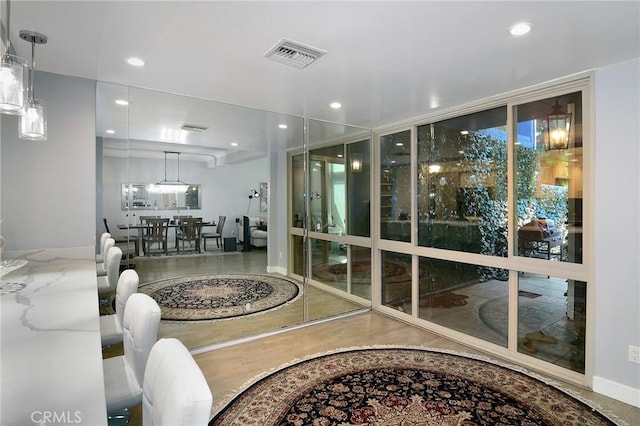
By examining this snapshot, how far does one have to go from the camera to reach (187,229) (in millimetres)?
4434

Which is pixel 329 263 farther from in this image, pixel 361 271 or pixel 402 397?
pixel 402 397

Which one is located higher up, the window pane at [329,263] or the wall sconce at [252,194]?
the wall sconce at [252,194]

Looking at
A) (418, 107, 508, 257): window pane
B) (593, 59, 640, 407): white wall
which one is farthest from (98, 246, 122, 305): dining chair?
(593, 59, 640, 407): white wall

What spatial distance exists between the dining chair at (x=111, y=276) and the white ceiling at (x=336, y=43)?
1450 mm

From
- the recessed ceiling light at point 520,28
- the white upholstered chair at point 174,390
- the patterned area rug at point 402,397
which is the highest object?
the recessed ceiling light at point 520,28

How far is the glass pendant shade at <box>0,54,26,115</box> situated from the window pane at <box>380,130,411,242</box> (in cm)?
365

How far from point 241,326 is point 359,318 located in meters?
1.48

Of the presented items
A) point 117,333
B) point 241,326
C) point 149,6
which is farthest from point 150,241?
point 149,6

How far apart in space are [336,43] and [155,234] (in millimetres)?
2872

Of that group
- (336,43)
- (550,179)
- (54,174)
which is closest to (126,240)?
(54,174)

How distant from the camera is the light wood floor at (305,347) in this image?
2.53 meters

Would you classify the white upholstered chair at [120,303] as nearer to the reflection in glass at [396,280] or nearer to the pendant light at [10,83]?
the pendant light at [10,83]
